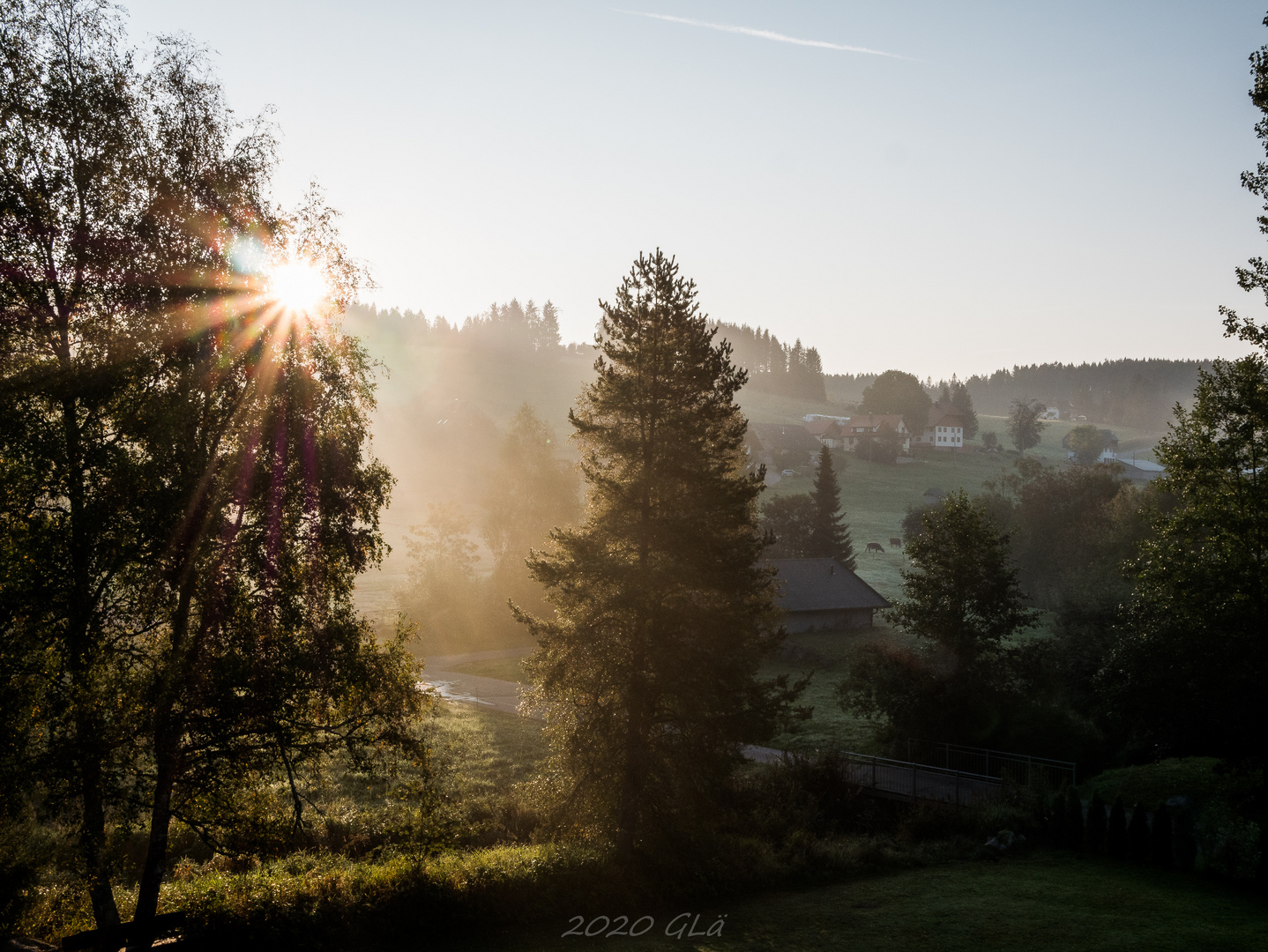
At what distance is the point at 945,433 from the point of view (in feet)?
460

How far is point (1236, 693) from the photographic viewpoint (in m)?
20.9

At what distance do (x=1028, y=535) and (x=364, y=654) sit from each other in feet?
220

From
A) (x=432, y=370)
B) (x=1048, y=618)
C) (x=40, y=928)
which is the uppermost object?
(x=432, y=370)

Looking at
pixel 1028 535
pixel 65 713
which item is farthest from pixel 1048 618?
pixel 65 713

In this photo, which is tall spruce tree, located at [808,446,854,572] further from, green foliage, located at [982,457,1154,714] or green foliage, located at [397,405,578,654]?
green foliage, located at [397,405,578,654]

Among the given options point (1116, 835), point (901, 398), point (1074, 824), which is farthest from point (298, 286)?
point (901, 398)

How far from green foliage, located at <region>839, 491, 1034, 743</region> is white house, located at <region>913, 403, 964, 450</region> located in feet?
374

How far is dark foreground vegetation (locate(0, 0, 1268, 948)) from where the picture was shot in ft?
38.3

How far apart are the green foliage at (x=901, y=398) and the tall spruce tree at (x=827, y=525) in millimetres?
76266

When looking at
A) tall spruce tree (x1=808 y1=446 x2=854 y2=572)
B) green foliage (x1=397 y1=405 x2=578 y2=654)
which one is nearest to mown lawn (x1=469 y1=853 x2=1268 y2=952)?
green foliage (x1=397 y1=405 x2=578 y2=654)

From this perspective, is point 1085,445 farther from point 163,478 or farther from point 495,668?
point 163,478

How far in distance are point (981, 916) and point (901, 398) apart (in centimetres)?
13189

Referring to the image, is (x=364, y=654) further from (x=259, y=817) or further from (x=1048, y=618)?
(x=1048, y=618)

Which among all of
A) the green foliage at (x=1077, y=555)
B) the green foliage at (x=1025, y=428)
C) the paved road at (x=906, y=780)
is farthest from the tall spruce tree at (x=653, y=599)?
the green foliage at (x=1025, y=428)
